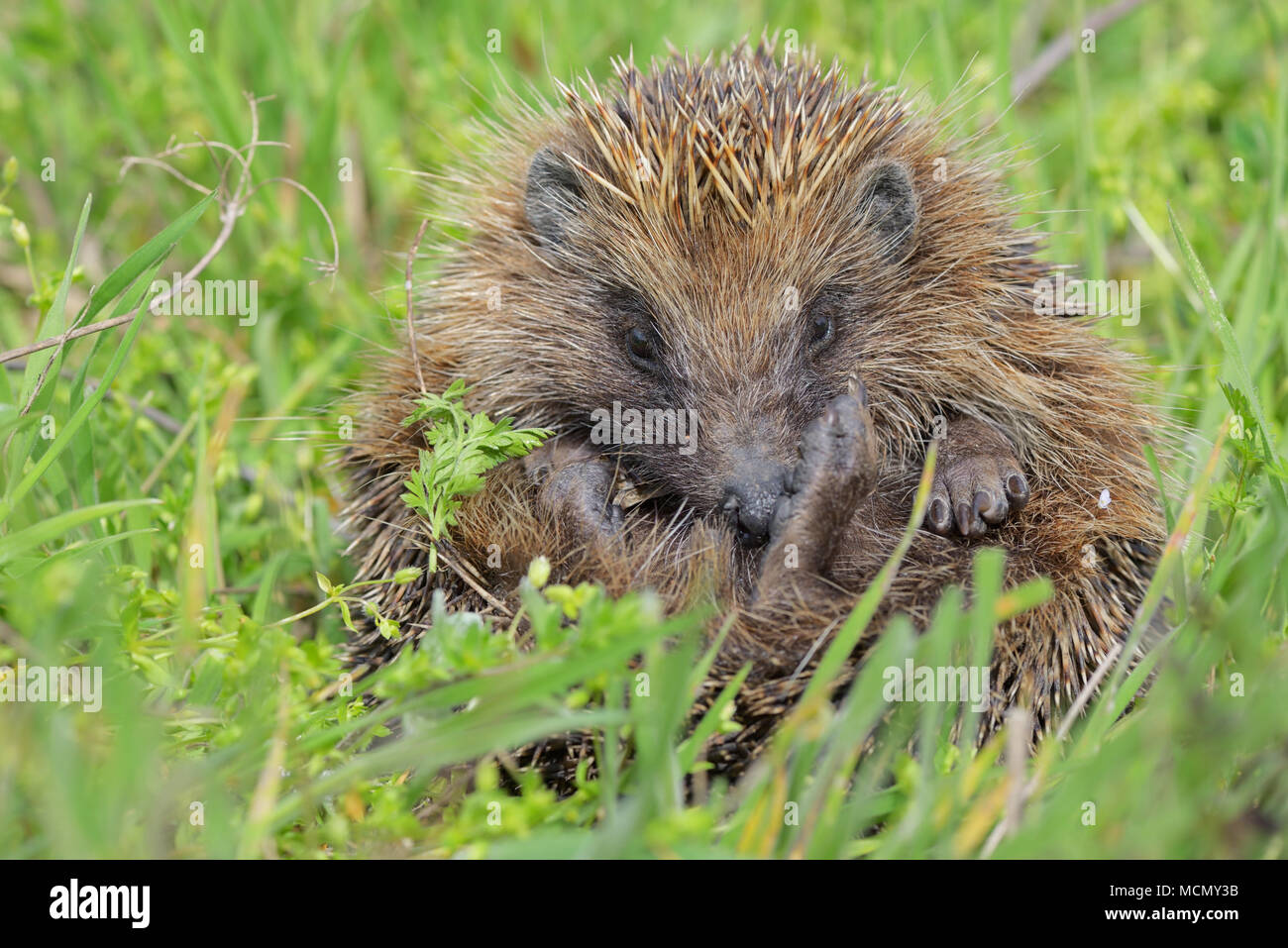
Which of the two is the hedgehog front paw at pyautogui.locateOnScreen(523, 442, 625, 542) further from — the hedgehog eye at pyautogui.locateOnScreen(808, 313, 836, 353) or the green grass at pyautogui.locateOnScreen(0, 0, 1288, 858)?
the hedgehog eye at pyautogui.locateOnScreen(808, 313, 836, 353)

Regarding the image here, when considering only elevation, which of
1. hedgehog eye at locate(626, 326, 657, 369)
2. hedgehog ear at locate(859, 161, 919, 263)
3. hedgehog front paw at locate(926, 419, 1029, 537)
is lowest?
hedgehog front paw at locate(926, 419, 1029, 537)

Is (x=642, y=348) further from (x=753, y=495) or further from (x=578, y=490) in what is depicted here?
(x=753, y=495)

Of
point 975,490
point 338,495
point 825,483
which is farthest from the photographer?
point 338,495

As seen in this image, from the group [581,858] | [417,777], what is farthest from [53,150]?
[581,858]

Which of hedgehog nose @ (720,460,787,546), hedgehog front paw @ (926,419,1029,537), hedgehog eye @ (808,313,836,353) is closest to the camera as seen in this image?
hedgehog nose @ (720,460,787,546)

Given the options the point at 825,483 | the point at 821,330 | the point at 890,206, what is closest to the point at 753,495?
the point at 825,483

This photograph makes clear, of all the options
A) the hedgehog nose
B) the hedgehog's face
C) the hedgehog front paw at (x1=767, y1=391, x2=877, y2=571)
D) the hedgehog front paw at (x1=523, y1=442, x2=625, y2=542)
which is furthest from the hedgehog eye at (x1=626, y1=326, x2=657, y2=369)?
the hedgehog front paw at (x1=767, y1=391, x2=877, y2=571)
